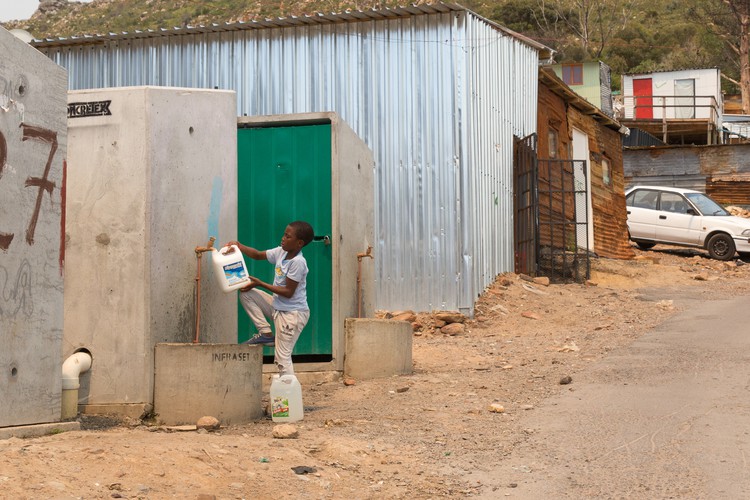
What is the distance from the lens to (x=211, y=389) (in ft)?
23.3

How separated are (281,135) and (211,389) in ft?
11.1

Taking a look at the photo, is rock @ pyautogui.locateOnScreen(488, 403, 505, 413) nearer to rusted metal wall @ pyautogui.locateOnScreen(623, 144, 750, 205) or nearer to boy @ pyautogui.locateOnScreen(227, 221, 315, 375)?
boy @ pyautogui.locateOnScreen(227, 221, 315, 375)

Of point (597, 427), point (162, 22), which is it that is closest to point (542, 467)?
point (597, 427)

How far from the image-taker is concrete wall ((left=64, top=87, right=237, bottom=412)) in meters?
7.00

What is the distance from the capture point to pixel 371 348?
9555 millimetres

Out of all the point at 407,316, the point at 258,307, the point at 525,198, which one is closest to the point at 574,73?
the point at 525,198

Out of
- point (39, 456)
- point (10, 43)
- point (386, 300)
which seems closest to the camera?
point (39, 456)

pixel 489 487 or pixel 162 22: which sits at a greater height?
pixel 162 22

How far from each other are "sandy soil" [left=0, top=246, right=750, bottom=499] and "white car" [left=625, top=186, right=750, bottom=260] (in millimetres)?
10667

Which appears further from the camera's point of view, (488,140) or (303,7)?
(303,7)

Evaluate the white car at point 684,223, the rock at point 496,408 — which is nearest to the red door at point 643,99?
the white car at point 684,223

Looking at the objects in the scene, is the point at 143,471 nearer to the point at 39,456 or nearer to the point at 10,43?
the point at 39,456

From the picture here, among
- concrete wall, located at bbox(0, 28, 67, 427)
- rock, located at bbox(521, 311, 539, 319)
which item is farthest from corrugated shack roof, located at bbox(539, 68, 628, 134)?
concrete wall, located at bbox(0, 28, 67, 427)

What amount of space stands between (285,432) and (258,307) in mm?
1769
